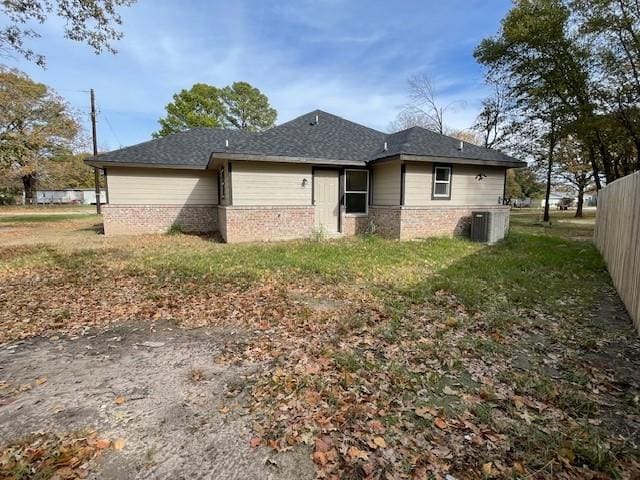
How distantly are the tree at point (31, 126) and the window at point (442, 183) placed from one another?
20525 millimetres

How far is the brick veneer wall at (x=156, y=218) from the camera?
12500 mm

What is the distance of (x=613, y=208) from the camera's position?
6770mm

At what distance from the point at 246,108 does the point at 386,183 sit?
2951 centimetres

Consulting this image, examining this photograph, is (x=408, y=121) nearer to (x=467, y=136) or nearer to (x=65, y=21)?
(x=467, y=136)

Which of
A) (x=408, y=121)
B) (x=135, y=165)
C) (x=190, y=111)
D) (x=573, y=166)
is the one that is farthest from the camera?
(x=190, y=111)

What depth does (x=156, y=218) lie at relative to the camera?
43.0ft

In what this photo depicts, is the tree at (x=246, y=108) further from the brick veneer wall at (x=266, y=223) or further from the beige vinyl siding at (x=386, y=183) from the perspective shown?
the brick veneer wall at (x=266, y=223)

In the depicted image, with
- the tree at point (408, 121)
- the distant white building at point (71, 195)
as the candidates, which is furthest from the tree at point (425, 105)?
the distant white building at point (71, 195)

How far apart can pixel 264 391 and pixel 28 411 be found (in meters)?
1.82

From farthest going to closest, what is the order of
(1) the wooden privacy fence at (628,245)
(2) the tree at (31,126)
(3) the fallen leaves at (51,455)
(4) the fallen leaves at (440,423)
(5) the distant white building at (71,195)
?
(5) the distant white building at (71,195), (2) the tree at (31,126), (1) the wooden privacy fence at (628,245), (4) the fallen leaves at (440,423), (3) the fallen leaves at (51,455)

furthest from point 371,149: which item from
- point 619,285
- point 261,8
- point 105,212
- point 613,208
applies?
point 105,212

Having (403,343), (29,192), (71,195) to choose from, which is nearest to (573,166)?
(403,343)

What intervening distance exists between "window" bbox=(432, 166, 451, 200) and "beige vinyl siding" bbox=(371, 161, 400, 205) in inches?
56.5

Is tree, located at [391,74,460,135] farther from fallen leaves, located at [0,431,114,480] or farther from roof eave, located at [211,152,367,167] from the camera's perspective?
fallen leaves, located at [0,431,114,480]
